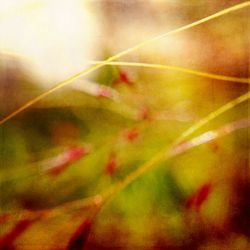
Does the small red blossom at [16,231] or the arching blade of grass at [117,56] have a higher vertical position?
the arching blade of grass at [117,56]

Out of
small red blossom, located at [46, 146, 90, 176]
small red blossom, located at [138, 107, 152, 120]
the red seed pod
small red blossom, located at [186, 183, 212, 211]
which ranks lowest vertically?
the red seed pod

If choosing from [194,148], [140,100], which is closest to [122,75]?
[140,100]

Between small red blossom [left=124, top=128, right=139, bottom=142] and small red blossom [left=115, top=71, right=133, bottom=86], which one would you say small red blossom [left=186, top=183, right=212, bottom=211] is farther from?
small red blossom [left=115, top=71, right=133, bottom=86]

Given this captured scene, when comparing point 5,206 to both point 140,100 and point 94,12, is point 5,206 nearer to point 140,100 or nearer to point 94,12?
point 140,100

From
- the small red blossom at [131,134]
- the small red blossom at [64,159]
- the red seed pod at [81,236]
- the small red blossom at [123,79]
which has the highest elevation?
the small red blossom at [123,79]

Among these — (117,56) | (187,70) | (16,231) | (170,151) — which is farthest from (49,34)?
(16,231)

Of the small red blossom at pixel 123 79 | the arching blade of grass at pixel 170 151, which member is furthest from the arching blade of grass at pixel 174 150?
the small red blossom at pixel 123 79

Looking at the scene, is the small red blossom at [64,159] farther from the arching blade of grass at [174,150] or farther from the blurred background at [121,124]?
the arching blade of grass at [174,150]

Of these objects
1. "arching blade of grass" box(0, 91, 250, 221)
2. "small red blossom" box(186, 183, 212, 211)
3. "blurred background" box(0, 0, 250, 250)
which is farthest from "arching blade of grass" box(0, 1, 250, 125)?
"small red blossom" box(186, 183, 212, 211)

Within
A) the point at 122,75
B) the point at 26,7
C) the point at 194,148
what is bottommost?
the point at 194,148
